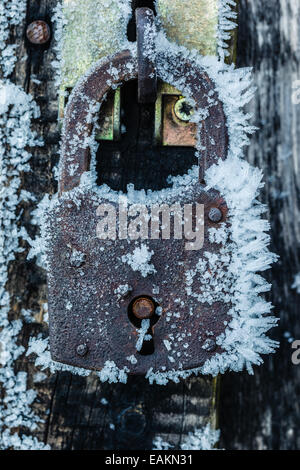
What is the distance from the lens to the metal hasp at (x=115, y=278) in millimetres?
783

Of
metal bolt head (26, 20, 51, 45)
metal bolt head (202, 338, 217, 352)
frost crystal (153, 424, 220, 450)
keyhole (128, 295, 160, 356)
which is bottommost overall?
frost crystal (153, 424, 220, 450)

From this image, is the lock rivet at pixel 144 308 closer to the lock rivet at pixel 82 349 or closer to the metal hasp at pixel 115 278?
the metal hasp at pixel 115 278

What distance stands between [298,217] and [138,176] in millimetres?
411

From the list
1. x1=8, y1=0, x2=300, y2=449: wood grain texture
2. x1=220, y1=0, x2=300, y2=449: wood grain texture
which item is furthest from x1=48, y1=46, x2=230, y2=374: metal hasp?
x1=220, y1=0, x2=300, y2=449: wood grain texture

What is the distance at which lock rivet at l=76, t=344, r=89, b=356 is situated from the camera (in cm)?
80

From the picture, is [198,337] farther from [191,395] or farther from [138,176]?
[138,176]

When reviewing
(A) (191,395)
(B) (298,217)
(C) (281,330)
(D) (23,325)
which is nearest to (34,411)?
(D) (23,325)

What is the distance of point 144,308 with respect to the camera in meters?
0.80

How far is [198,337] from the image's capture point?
0.80 m

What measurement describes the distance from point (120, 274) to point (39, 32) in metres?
0.50

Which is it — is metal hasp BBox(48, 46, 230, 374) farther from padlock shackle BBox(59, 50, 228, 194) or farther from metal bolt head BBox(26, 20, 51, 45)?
metal bolt head BBox(26, 20, 51, 45)

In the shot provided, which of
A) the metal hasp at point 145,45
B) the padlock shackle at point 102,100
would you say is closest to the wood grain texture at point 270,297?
the padlock shackle at point 102,100

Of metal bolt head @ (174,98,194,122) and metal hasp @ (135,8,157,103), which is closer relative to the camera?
metal hasp @ (135,8,157,103)

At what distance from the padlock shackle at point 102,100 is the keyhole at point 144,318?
23 centimetres
